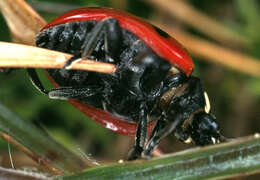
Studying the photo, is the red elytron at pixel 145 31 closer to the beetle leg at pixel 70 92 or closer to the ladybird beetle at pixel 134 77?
the ladybird beetle at pixel 134 77

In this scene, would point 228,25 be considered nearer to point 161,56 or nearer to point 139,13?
point 139,13

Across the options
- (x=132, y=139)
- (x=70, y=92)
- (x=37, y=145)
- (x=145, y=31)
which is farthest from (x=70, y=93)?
(x=132, y=139)

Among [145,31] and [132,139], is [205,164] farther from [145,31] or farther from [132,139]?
[132,139]

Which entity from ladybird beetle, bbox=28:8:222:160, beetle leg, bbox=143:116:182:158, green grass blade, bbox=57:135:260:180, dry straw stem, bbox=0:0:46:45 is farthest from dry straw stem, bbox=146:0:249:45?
green grass blade, bbox=57:135:260:180

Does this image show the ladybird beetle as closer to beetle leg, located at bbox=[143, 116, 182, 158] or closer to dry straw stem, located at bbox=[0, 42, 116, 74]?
beetle leg, located at bbox=[143, 116, 182, 158]

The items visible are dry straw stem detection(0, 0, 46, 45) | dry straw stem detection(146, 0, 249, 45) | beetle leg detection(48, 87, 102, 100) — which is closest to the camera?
beetle leg detection(48, 87, 102, 100)

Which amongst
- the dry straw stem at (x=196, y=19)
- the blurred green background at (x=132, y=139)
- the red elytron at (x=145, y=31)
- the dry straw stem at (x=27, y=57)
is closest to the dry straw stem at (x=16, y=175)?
the dry straw stem at (x=27, y=57)
